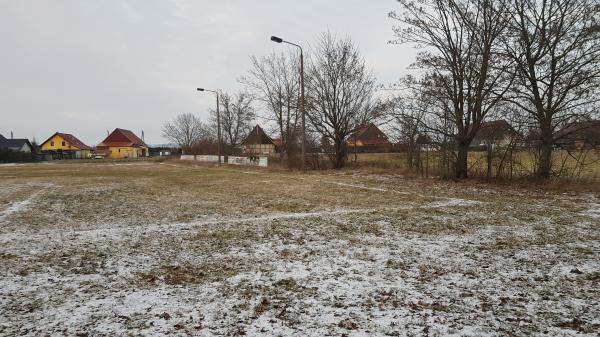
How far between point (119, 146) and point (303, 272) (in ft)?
293

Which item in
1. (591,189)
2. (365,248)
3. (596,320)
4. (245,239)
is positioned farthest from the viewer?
(591,189)

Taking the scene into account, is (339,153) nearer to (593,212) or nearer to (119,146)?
(593,212)

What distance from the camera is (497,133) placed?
13664mm

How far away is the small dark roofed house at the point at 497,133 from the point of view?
43.8 ft

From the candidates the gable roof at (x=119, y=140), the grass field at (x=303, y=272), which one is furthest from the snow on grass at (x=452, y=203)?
the gable roof at (x=119, y=140)

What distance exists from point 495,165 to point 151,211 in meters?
12.6

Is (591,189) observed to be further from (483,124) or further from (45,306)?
(45,306)

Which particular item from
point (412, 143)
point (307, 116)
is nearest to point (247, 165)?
point (307, 116)

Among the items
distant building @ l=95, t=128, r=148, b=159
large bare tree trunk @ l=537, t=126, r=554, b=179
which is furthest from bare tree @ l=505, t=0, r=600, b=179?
distant building @ l=95, t=128, r=148, b=159

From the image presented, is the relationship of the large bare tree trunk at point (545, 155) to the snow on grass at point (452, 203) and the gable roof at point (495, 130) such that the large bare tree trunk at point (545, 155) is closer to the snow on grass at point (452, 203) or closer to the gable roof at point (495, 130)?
the gable roof at point (495, 130)

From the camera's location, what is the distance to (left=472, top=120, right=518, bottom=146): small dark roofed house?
43.8ft

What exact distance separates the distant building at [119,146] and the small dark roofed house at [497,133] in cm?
8271

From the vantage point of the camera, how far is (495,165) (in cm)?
1434

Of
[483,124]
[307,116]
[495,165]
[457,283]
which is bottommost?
[457,283]
